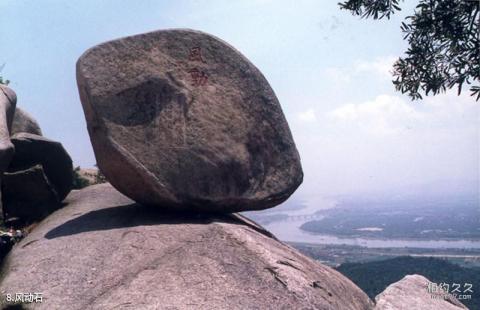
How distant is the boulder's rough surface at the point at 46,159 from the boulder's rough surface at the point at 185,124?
2156mm

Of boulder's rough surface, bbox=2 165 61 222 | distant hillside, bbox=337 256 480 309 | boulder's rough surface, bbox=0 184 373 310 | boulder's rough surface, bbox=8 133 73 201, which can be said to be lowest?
distant hillside, bbox=337 256 480 309

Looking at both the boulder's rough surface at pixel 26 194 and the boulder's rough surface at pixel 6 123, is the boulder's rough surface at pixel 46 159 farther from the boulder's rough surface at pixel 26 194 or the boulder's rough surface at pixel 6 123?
the boulder's rough surface at pixel 6 123

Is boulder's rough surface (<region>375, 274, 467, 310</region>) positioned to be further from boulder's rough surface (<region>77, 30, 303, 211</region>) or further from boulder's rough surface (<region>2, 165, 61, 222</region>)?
boulder's rough surface (<region>2, 165, 61, 222</region>)

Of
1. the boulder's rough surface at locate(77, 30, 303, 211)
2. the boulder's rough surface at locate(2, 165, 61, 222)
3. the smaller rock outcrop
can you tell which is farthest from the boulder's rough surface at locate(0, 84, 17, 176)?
the boulder's rough surface at locate(77, 30, 303, 211)

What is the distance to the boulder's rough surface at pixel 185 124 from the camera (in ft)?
24.9

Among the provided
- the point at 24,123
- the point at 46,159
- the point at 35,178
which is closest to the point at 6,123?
the point at 35,178

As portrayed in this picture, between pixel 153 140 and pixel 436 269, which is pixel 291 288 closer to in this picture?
pixel 153 140

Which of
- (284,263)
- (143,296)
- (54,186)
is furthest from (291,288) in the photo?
(54,186)

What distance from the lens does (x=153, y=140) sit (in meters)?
7.70

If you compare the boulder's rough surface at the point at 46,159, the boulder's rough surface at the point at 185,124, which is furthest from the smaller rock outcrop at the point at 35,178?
the boulder's rough surface at the point at 185,124

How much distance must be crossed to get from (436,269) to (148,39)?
11.3 meters

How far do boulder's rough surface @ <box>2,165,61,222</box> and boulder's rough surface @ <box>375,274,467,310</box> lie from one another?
662 centimetres

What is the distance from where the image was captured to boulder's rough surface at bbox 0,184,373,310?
5250 millimetres

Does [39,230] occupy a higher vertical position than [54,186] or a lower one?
lower
